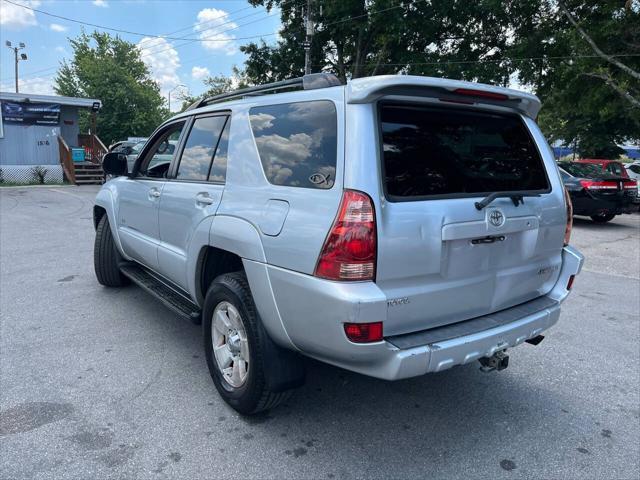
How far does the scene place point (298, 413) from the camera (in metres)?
3.01

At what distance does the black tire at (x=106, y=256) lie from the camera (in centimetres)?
518

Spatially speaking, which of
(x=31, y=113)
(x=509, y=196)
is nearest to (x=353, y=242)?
(x=509, y=196)

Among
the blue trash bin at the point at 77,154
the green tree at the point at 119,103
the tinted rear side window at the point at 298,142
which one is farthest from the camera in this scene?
the green tree at the point at 119,103

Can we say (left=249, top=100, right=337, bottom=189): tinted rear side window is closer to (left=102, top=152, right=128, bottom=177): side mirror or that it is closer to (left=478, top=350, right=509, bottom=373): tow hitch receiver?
(left=478, top=350, right=509, bottom=373): tow hitch receiver

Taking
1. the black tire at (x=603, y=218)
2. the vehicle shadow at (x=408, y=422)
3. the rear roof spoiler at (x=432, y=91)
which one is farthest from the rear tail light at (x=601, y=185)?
the rear roof spoiler at (x=432, y=91)

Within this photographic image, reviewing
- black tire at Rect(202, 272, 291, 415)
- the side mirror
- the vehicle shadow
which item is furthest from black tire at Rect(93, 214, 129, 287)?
black tire at Rect(202, 272, 291, 415)

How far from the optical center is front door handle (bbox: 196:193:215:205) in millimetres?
3117

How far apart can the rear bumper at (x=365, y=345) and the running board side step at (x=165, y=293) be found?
1186 millimetres

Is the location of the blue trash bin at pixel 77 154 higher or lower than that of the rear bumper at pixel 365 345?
higher

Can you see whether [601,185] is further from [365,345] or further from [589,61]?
[365,345]

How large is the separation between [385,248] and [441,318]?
57 centimetres

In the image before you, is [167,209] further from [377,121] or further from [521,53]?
[521,53]

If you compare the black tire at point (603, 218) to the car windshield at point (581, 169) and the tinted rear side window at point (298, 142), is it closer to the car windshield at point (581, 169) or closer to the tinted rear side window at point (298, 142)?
the car windshield at point (581, 169)

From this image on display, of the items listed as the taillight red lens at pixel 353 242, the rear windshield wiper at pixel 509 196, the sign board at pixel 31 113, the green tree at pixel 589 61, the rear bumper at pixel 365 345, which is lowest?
the rear bumper at pixel 365 345
